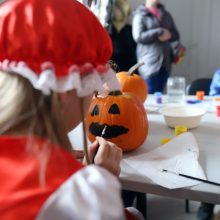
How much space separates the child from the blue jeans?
2.53m

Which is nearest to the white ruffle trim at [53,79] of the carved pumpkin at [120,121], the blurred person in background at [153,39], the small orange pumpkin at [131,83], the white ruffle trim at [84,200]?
the white ruffle trim at [84,200]

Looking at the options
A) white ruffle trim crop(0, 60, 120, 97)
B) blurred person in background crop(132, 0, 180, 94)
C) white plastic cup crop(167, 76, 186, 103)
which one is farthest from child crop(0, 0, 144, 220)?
blurred person in background crop(132, 0, 180, 94)

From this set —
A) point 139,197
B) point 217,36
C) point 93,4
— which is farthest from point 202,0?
point 139,197

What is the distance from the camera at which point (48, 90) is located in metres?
0.54

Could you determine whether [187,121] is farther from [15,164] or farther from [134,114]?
[15,164]

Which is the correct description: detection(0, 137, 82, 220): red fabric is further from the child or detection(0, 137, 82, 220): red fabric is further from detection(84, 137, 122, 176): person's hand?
detection(84, 137, 122, 176): person's hand

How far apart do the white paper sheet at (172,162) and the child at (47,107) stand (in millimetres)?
311

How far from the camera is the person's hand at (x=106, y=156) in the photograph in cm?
80

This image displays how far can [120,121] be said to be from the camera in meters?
1.01

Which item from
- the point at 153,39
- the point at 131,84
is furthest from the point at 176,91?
the point at 153,39

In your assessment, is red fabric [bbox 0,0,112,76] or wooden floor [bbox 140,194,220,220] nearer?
red fabric [bbox 0,0,112,76]

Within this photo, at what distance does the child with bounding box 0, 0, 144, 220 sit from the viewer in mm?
455

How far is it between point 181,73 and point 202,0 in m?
0.79

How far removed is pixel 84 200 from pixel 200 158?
550mm
